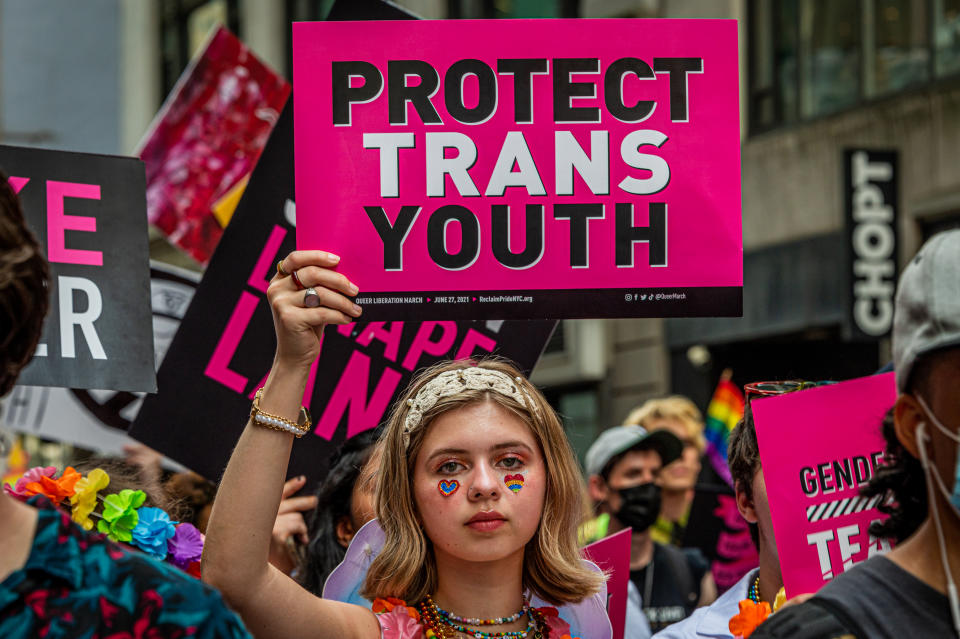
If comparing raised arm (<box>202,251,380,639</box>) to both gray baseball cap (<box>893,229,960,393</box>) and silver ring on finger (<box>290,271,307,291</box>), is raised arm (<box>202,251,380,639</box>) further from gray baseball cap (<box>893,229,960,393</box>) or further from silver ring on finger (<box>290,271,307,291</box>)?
gray baseball cap (<box>893,229,960,393</box>)

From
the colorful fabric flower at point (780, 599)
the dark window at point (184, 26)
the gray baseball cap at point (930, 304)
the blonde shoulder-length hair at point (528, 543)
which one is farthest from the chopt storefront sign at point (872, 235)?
the dark window at point (184, 26)

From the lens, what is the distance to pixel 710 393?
14719mm

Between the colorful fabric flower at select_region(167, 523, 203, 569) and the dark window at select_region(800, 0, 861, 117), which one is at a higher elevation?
the dark window at select_region(800, 0, 861, 117)

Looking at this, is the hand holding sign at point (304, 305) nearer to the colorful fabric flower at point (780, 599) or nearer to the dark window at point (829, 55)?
the colorful fabric flower at point (780, 599)

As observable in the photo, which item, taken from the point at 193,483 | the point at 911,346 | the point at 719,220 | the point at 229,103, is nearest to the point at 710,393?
the point at 229,103

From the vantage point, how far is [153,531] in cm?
332

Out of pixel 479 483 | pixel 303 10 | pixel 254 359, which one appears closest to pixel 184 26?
pixel 303 10

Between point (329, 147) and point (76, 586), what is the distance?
62.3 inches

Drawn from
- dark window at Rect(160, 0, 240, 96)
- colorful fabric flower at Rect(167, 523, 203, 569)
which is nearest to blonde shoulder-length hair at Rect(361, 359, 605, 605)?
colorful fabric flower at Rect(167, 523, 203, 569)

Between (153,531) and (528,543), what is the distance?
89 centimetres

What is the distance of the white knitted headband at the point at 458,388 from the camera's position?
3.24 meters

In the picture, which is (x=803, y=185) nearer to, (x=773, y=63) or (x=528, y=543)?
(x=773, y=63)

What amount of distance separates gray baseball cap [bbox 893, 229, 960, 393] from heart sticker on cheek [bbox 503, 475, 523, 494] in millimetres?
1187

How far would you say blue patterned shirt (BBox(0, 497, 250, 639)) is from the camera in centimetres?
171
